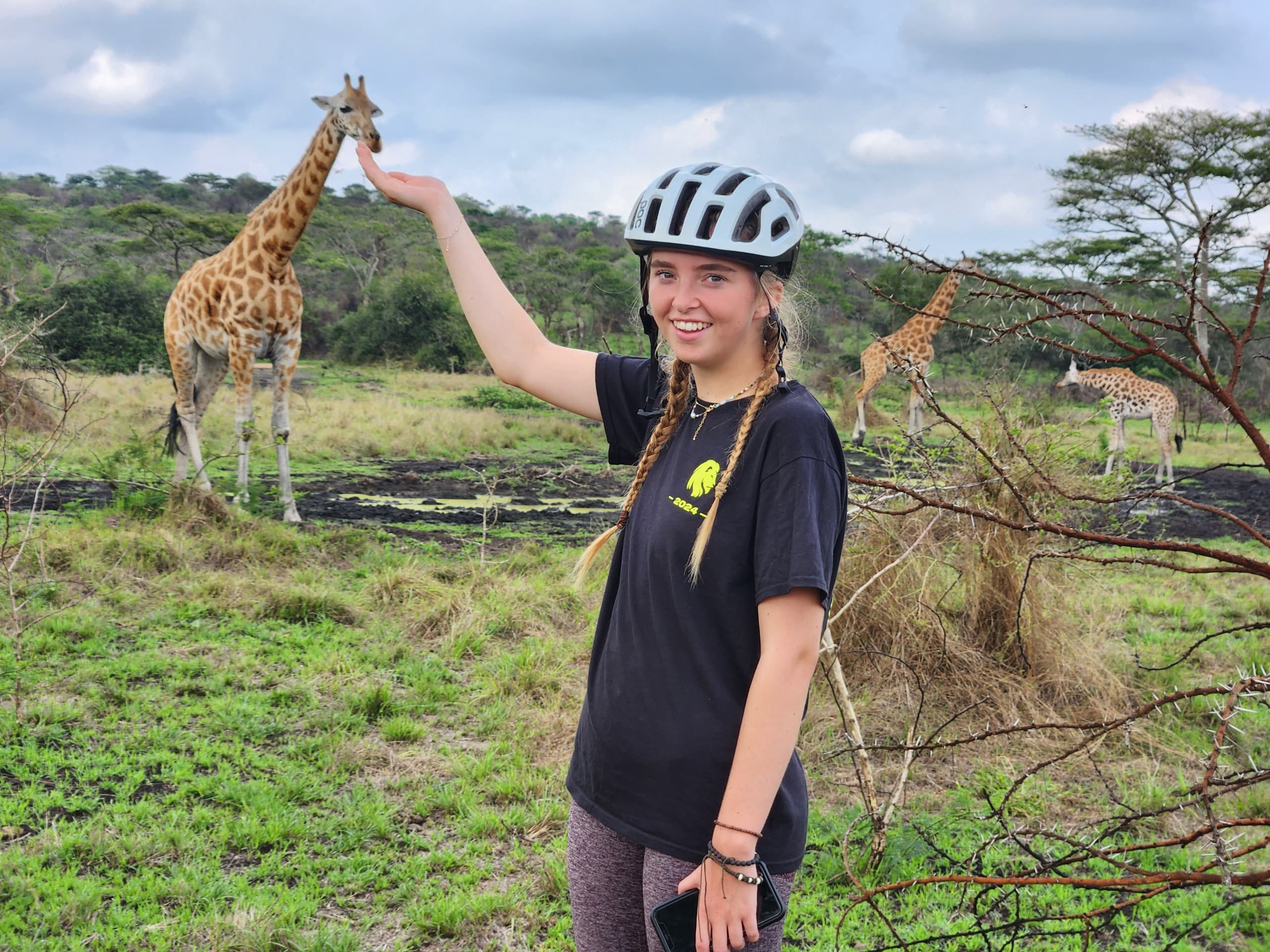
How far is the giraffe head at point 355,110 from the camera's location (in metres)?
6.57

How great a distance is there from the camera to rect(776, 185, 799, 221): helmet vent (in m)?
1.51

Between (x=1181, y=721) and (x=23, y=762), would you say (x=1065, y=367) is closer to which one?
(x=1181, y=721)

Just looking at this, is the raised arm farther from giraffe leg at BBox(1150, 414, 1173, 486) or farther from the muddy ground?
giraffe leg at BBox(1150, 414, 1173, 486)

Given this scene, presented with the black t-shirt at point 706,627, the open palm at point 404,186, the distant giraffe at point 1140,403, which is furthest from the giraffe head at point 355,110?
the distant giraffe at point 1140,403

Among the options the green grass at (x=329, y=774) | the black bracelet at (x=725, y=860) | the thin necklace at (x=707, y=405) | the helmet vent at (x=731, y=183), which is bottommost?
the green grass at (x=329, y=774)

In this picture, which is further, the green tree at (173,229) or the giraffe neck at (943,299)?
the green tree at (173,229)

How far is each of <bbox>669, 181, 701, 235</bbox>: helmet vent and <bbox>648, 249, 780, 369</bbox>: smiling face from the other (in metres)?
0.03

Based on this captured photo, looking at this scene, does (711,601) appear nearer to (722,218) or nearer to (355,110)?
(722,218)

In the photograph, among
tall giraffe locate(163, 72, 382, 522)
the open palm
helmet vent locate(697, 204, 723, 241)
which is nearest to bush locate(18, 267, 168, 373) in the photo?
tall giraffe locate(163, 72, 382, 522)

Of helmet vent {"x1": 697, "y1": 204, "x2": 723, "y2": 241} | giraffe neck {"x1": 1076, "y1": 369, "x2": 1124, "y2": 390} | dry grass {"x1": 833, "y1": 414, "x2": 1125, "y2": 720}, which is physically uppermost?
giraffe neck {"x1": 1076, "y1": 369, "x2": 1124, "y2": 390}

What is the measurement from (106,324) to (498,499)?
10285 millimetres

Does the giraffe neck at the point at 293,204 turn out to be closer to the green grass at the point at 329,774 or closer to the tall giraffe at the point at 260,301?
the tall giraffe at the point at 260,301

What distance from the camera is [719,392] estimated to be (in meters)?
1.50

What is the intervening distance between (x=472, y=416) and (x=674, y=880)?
39.6 feet
